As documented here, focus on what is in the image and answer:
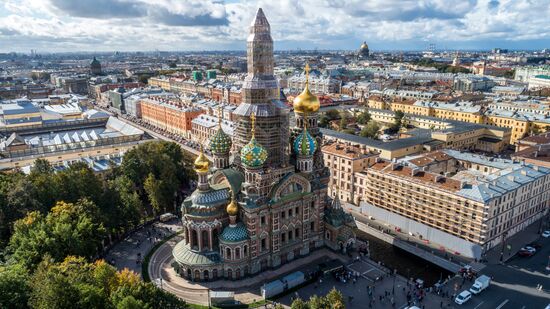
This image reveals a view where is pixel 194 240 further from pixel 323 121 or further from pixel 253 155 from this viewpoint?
pixel 323 121

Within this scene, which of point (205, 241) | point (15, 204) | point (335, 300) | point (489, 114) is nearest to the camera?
point (335, 300)

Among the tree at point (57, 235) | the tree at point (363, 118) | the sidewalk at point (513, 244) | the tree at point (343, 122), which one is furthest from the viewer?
the tree at point (363, 118)

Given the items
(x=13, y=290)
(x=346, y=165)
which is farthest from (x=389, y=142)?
(x=13, y=290)

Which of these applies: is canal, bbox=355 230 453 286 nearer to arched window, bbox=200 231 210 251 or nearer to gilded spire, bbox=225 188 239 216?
gilded spire, bbox=225 188 239 216

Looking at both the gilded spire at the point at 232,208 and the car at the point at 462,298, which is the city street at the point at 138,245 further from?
the car at the point at 462,298

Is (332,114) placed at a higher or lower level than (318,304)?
→ higher

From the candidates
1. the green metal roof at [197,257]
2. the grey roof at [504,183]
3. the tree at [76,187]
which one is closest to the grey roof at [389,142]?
the grey roof at [504,183]
